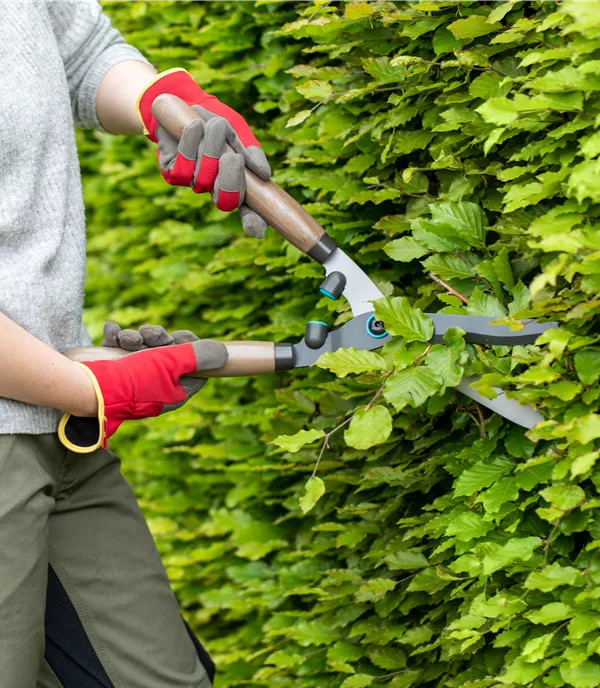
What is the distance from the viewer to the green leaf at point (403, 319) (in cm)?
149

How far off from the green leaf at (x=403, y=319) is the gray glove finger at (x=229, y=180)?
1.17 feet

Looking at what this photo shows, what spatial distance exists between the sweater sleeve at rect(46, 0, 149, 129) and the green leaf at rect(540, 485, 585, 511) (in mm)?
1307

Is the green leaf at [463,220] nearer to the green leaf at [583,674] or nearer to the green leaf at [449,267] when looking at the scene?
the green leaf at [449,267]

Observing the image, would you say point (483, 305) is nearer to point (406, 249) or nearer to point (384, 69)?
point (406, 249)

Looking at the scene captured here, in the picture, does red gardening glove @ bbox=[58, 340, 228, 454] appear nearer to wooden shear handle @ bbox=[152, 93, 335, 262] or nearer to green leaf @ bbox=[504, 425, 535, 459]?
wooden shear handle @ bbox=[152, 93, 335, 262]

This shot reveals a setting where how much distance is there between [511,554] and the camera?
145cm

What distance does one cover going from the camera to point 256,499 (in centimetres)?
270

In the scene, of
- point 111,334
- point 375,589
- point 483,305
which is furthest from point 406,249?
point 375,589

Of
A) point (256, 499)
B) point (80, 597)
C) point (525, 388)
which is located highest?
point (525, 388)

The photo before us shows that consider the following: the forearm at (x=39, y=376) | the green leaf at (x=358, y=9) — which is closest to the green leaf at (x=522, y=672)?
the forearm at (x=39, y=376)

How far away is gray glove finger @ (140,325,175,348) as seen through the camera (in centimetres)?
175

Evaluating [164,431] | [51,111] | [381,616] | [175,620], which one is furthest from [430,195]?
[164,431]

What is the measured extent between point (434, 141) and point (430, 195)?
11cm

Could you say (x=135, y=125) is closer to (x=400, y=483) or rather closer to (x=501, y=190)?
(x=501, y=190)
